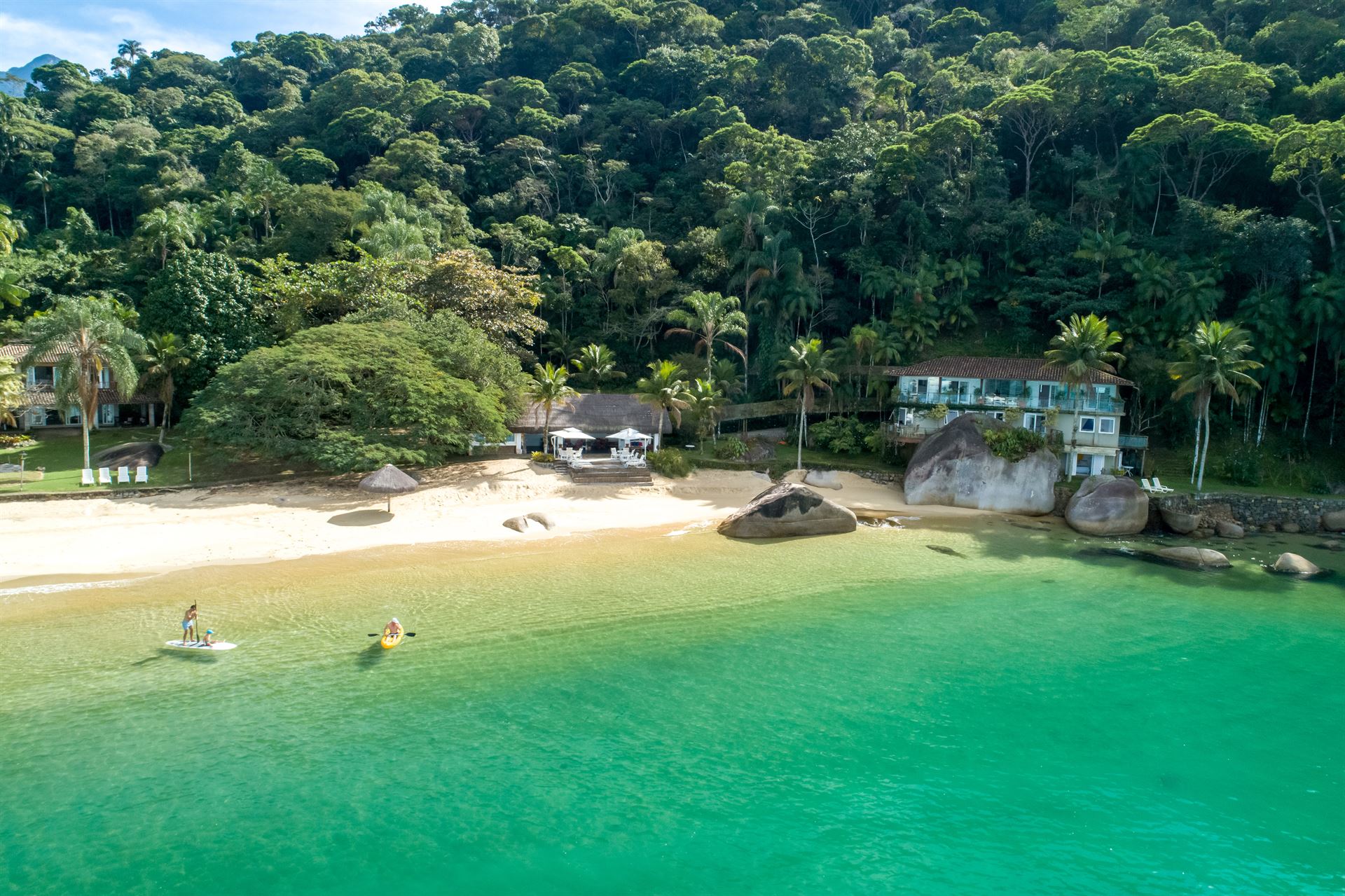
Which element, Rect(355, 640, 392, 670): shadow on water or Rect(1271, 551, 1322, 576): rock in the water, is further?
Rect(1271, 551, 1322, 576): rock in the water

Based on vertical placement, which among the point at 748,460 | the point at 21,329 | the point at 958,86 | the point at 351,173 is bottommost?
the point at 748,460

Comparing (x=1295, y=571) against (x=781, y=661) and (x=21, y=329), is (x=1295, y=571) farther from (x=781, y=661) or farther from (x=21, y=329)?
(x=21, y=329)

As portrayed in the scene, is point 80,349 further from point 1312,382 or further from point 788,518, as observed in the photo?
point 1312,382

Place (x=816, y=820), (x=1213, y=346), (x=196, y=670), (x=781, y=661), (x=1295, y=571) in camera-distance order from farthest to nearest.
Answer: (x=1213, y=346) < (x=1295, y=571) < (x=781, y=661) < (x=196, y=670) < (x=816, y=820)

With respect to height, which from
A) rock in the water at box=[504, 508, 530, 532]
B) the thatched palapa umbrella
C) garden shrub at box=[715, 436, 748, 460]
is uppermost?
garden shrub at box=[715, 436, 748, 460]

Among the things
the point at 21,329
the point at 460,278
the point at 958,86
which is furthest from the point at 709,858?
the point at 958,86

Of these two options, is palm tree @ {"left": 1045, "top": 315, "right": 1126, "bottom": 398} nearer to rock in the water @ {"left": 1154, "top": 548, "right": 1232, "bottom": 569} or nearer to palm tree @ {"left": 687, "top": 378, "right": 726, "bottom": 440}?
rock in the water @ {"left": 1154, "top": 548, "right": 1232, "bottom": 569}

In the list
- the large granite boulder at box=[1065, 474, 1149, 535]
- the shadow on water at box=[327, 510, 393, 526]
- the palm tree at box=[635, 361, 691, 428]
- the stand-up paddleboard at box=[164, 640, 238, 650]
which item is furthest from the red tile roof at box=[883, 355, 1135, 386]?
the stand-up paddleboard at box=[164, 640, 238, 650]

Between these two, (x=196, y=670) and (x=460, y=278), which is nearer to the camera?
(x=196, y=670)
